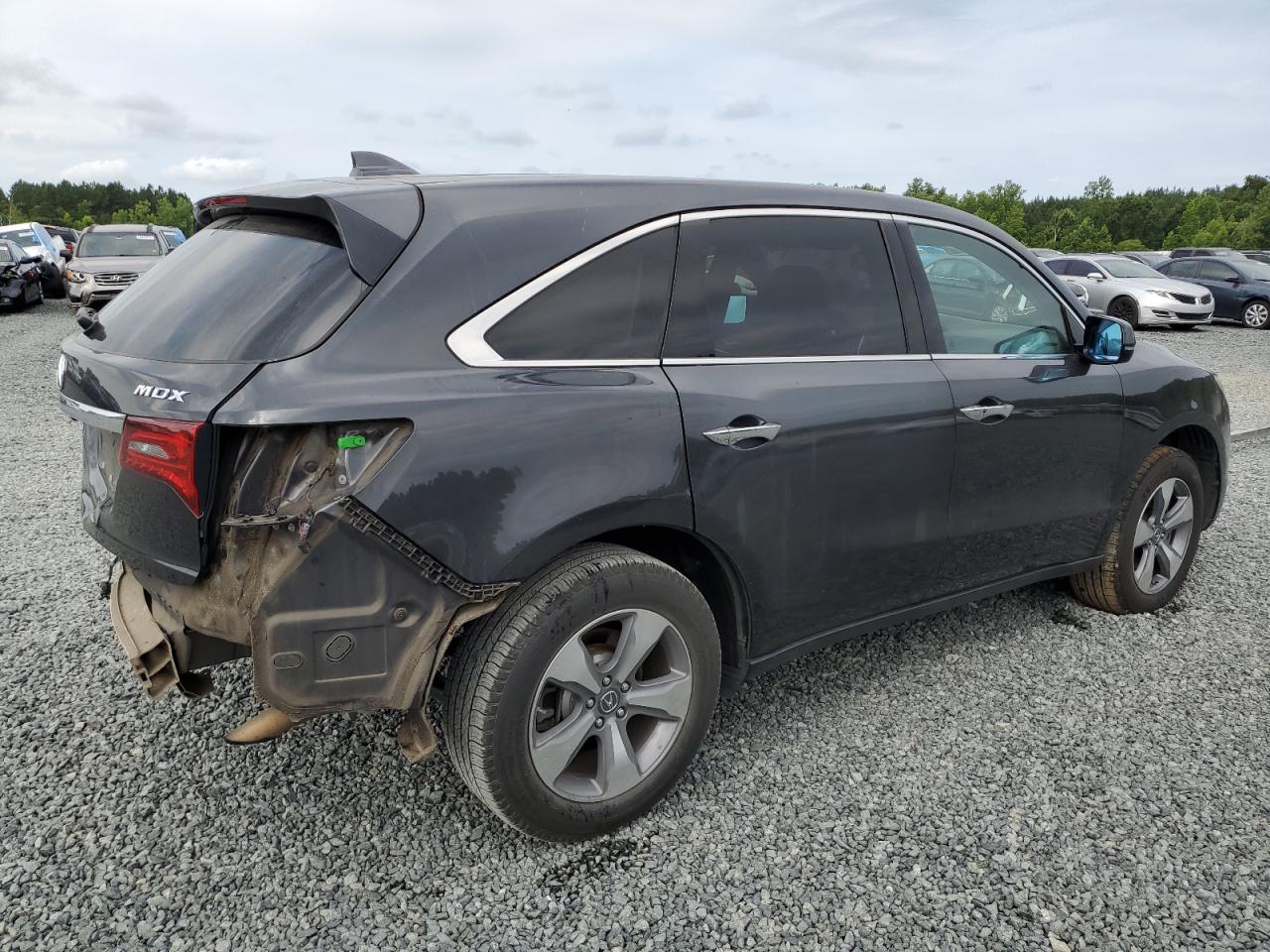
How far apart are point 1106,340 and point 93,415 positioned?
351cm

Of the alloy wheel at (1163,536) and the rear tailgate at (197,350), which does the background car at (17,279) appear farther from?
the alloy wheel at (1163,536)

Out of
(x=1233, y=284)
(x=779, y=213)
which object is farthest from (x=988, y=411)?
(x=1233, y=284)

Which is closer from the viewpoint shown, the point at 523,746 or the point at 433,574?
the point at 433,574

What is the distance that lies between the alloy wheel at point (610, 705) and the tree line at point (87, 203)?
117 metres

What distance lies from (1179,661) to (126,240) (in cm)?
1879

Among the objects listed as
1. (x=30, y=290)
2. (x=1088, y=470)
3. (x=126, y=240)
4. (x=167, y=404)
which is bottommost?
(x=30, y=290)

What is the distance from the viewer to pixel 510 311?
2.40m

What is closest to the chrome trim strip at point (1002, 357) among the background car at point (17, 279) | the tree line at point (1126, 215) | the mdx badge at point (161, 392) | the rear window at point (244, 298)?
the rear window at point (244, 298)

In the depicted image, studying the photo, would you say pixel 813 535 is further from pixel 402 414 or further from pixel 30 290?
pixel 30 290

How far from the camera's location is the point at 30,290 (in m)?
18.4

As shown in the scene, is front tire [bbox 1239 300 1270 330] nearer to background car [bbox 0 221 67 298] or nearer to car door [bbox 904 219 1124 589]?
car door [bbox 904 219 1124 589]

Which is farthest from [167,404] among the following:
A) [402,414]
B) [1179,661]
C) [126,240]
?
[126,240]

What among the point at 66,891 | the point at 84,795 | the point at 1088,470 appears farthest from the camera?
the point at 1088,470

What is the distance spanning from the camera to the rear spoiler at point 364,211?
2268mm
